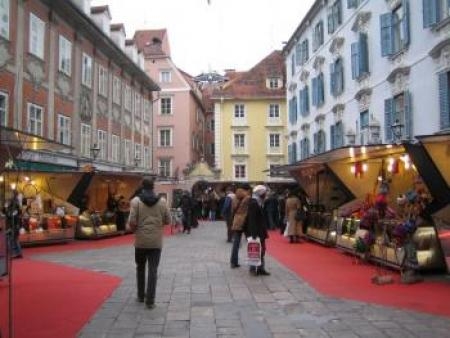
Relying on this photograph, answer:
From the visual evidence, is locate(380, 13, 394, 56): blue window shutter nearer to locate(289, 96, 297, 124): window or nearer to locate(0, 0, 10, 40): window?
locate(0, 0, 10, 40): window

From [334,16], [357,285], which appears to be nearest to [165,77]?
[334,16]

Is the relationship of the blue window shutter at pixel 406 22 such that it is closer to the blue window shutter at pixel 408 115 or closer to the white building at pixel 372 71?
the white building at pixel 372 71

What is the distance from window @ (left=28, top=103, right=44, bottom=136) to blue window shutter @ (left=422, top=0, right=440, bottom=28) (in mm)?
13892

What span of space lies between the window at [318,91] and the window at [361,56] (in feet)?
21.4

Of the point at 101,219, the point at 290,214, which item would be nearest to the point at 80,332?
the point at 290,214

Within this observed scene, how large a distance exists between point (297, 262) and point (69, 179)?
1172 centimetres

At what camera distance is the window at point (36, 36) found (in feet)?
78.4

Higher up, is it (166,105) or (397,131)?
(166,105)

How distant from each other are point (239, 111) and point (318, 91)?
24376mm

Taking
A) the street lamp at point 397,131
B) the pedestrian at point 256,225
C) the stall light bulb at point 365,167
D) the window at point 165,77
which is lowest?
the pedestrian at point 256,225

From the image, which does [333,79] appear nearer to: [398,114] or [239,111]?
[398,114]

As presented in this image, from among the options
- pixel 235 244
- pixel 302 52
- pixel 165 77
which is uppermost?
pixel 165 77

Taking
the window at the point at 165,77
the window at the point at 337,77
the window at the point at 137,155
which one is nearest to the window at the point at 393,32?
the window at the point at 337,77

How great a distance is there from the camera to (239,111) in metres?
57.8
